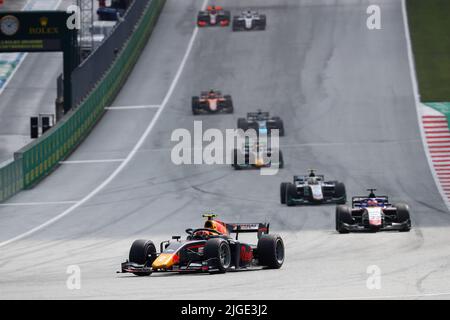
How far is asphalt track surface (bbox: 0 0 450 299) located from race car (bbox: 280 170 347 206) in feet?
1.48

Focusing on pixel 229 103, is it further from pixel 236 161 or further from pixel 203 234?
pixel 203 234

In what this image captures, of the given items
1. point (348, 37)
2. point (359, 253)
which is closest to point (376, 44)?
point (348, 37)

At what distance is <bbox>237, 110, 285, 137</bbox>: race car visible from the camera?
160ft

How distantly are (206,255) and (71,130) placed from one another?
2910 centimetres

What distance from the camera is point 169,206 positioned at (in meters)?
37.3

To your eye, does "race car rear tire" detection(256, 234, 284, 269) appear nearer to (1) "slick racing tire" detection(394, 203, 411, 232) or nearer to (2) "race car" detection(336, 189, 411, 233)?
(2) "race car" detection(336, 189, 411, 233)

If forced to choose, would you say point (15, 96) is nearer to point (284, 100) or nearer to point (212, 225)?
point (284, 100)

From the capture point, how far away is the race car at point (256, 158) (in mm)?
43219

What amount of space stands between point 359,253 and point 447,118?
1042 inches

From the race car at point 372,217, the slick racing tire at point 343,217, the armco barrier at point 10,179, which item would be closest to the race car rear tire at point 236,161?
the armco barrier at point 10,179

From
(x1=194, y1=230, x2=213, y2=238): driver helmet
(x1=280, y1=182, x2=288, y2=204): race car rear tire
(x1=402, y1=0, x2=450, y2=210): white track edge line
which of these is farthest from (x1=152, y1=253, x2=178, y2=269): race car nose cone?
(x1=402, y1=0, x2=450, y2=210): white track edge line

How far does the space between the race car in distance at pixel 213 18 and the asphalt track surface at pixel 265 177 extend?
24.7 inches

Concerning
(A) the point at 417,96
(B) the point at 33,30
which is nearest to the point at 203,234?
(B) the point at 33,30

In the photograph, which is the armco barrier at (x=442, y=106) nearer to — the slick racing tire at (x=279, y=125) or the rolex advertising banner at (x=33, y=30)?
the slick racing tire at (x=279, y=125)
